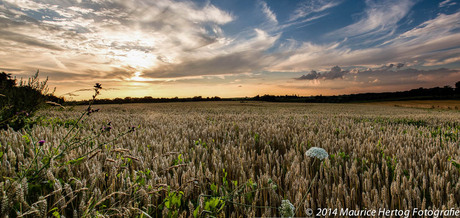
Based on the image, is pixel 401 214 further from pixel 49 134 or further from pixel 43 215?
pixel 49 134

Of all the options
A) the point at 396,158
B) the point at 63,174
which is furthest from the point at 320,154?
the point at 63,174

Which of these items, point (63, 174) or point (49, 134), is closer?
point (63, 174)

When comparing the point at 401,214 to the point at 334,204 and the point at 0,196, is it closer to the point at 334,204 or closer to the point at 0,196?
the point at 334,204

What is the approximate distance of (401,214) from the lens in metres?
1.51

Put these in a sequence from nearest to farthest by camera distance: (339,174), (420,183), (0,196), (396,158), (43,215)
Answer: (43,215) → (0,196) → (420,183) → (339,174) → (396,158)

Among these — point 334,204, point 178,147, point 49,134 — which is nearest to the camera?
point 334,204

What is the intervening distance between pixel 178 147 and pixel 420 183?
2831 mm

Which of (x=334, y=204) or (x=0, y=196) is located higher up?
(x=0, y=196)

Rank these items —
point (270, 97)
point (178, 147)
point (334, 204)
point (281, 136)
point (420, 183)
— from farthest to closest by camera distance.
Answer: point (270, 97) < point (281, 136) < point (178, 147) < point (420, 183) < point (334, 204)

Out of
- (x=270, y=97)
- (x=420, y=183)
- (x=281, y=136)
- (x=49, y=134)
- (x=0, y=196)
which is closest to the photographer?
(x=0, y=196)

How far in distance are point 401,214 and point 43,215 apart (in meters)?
2.27

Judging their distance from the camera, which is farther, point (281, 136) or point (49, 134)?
point (281, 136)

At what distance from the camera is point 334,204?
1.59 meters

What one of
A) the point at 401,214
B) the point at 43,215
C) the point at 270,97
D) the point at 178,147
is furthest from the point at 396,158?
the point at 270,97
